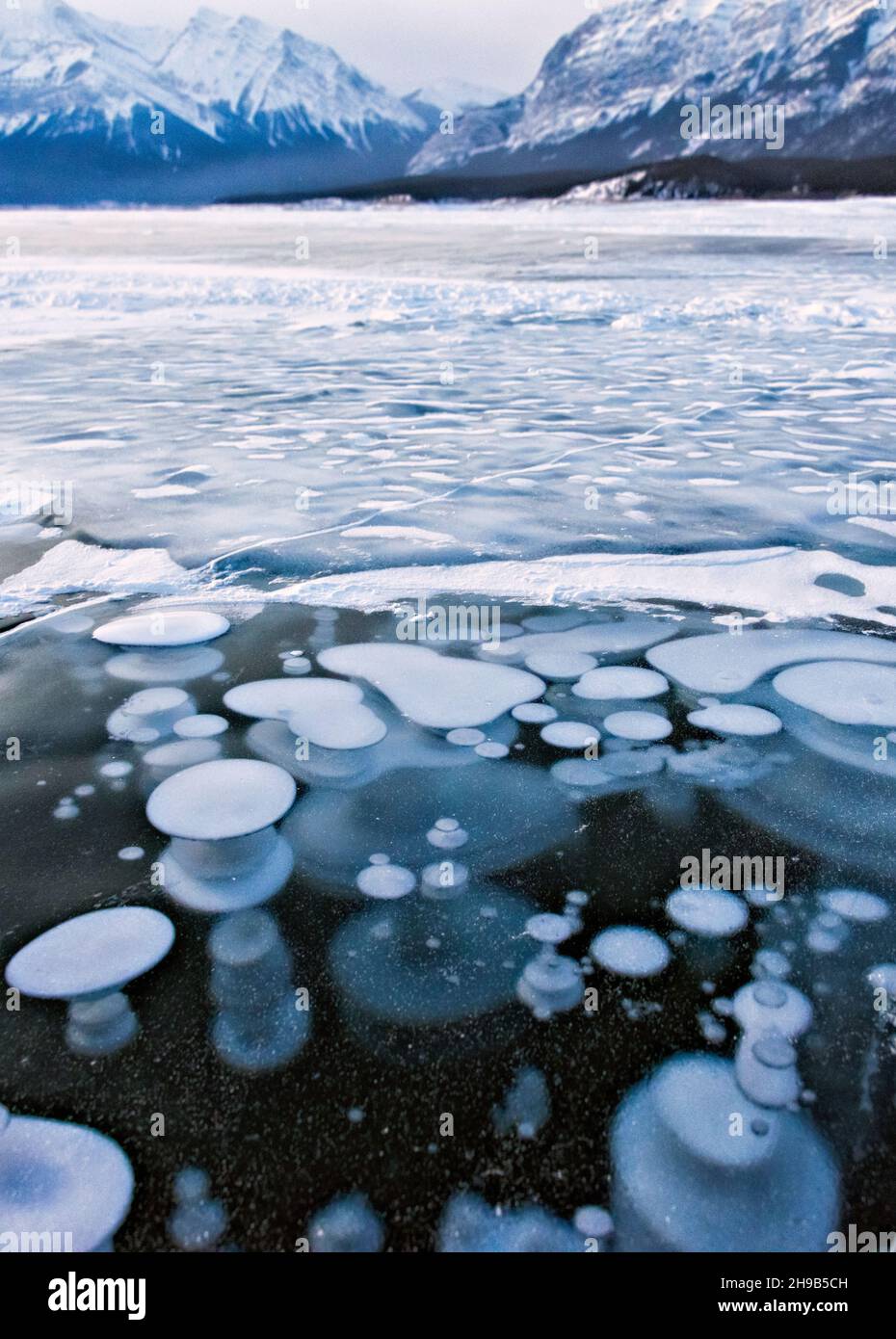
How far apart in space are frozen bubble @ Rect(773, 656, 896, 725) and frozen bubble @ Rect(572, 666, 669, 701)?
0.34m

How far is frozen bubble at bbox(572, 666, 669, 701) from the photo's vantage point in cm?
246

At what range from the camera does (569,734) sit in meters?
2.26

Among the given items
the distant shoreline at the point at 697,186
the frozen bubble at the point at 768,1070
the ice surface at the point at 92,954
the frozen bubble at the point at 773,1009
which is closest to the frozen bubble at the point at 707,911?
the frozen bubble at the point at 773,1009

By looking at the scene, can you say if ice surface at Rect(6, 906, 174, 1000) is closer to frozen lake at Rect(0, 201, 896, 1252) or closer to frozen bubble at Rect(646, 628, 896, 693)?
frozen lake at Rect(0, 201, 896, 1252)

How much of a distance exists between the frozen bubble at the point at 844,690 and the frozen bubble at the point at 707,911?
2.78ft

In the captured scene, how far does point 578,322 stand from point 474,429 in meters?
6.16

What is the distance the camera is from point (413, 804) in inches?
77.6

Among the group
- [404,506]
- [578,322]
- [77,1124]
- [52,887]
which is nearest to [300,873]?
[52,887]

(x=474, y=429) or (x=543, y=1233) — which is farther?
(x=474, y=429)

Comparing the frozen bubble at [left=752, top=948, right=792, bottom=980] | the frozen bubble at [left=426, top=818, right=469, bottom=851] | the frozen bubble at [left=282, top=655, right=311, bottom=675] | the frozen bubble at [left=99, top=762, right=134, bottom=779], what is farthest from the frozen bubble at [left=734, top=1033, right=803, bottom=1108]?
the frozen bubble at [left=282, top=655, right=311, bottom=675]

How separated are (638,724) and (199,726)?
3.74ft

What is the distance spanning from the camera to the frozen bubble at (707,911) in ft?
5.20

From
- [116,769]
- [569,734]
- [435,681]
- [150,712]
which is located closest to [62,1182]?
[116,769]

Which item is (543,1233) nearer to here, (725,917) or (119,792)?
(725,917)
